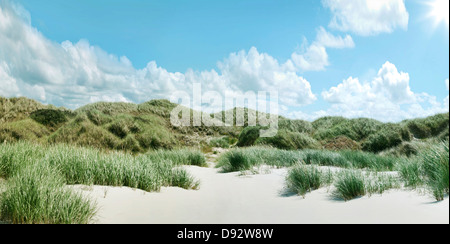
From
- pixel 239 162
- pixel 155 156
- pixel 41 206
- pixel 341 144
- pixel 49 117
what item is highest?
pixel 49 117

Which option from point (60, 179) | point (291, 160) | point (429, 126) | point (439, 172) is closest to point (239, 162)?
point (291, 160)

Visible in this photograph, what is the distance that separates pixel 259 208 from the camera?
132 inches

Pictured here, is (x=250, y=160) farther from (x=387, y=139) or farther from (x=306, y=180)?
(x=387, y=139)

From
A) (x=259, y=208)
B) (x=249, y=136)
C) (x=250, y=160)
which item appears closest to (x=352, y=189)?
(x=259, y=208)

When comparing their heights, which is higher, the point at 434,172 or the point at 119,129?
the point at 119,129

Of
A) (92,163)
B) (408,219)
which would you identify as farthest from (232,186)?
(408,219)

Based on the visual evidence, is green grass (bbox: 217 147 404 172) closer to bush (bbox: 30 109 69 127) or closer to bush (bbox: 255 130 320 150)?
bush (bbox: 255 130 320 150)

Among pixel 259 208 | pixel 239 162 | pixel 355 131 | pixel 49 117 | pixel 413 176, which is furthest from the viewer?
pixel 355 131

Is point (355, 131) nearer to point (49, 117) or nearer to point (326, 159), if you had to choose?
point (326, 159)

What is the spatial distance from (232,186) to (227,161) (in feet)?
9.04

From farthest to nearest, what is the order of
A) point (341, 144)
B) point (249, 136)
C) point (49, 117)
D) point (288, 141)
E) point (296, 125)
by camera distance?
point (296, 125) → point (249, 136) → point (341, 144) → point (288, 141) → point (49, 117)

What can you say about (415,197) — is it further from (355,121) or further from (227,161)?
(355,121)

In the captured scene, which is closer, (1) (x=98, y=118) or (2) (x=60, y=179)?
(2) (x=60, y=179)
